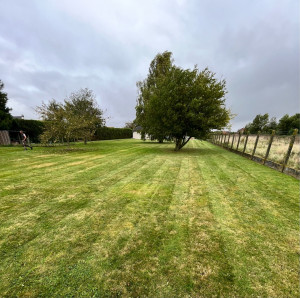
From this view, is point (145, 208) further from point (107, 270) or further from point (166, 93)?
point (166, 93)

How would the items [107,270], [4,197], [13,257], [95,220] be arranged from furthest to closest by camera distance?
[4,197]
[95,220]
[13,257]
[107,270]

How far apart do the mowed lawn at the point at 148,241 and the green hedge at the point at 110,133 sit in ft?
92.8

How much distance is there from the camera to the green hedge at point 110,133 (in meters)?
31.6

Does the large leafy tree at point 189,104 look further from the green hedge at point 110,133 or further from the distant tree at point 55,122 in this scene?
the green hedge at point 110,133

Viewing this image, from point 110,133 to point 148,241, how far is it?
34752 millimetres

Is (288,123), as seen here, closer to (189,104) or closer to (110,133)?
(110,133)

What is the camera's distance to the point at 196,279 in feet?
5.85

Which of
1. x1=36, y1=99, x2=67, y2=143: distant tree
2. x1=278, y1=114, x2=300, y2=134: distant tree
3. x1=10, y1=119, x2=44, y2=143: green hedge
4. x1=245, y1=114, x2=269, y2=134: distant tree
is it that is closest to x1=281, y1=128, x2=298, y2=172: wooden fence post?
x1=36, y1=99, x2=67, y2=143: distant tree

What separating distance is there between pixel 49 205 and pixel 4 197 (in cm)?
137

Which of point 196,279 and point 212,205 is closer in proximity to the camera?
point 196,279

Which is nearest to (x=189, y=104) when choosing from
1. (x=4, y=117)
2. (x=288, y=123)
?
(x=4, y=117)

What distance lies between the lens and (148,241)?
237cm

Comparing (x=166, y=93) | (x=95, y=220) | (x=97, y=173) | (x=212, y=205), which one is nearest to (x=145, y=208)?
(x=95, y=220)

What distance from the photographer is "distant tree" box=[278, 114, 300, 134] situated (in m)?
45.2
